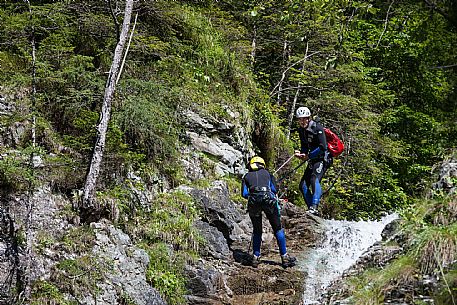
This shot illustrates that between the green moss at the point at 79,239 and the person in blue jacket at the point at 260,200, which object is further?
the person in blue jacket at the point at 260,200

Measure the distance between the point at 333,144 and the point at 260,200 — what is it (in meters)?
1.77

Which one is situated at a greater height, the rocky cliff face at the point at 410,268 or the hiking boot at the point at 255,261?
A: the rocky cliff face at the point at 410,268

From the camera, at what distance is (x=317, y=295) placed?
7.17 m

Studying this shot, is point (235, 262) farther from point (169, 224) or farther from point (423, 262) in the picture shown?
point (423, 262)

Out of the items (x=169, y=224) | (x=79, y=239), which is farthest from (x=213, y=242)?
(x=79, y=239)

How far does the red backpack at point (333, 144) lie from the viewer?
8367mm

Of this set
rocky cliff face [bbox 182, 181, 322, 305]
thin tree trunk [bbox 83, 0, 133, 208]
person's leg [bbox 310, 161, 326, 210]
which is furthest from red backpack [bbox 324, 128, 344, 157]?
thin tree trunk [bbox 83, 0, 133, 208]

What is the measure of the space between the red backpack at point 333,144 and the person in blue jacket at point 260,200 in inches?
48.8

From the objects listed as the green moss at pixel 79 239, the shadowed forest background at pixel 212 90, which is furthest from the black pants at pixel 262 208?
the green moss at pixel 79 239

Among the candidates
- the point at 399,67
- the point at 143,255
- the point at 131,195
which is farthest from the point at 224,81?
the point at 399,67

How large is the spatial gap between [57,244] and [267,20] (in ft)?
41.9

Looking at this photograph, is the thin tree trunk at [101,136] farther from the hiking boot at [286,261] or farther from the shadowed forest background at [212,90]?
the hiking boot at [286,261]

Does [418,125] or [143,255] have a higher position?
[418,125]

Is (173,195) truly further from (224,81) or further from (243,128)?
(224,81)
